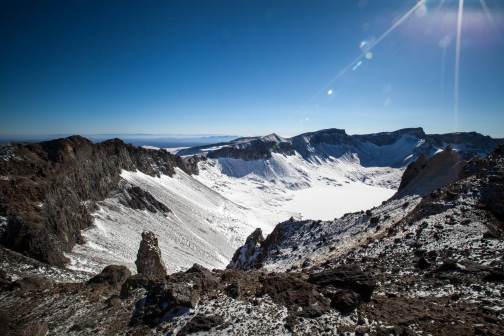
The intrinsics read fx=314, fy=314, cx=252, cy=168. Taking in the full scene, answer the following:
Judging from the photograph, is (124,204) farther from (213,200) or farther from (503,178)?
(503,178)

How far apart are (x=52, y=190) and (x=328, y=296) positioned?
5377 centimetres

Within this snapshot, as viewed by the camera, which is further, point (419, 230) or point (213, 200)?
point (213, 200)

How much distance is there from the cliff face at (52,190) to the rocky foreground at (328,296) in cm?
1199

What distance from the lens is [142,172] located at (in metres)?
107

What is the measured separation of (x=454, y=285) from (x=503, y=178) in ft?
53.3

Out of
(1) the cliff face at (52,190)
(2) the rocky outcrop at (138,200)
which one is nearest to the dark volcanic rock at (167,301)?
(1) the cliff face at (52,190)

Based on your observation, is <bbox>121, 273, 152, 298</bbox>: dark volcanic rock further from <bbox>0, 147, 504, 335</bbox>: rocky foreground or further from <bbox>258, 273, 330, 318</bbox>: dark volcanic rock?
<bbox>258, 273, 330, 318</bbox>: dark volcanic rock

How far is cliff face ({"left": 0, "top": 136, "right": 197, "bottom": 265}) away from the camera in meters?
35.0

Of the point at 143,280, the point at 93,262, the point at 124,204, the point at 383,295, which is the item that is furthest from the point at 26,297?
the point at 124,204

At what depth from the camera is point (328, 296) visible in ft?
44.4

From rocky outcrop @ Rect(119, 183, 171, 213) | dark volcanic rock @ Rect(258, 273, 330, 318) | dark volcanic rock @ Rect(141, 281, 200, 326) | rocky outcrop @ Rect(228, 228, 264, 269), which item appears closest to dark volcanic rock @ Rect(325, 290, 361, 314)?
dark volcanic rock @ Rect(258, 273, 330, 318)

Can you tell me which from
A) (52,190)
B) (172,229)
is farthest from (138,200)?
(52,190)

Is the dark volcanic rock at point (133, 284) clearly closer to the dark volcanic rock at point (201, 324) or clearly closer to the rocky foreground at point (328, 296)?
the rocky foreground at point (328, 296)

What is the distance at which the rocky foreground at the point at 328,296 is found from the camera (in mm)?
11898
